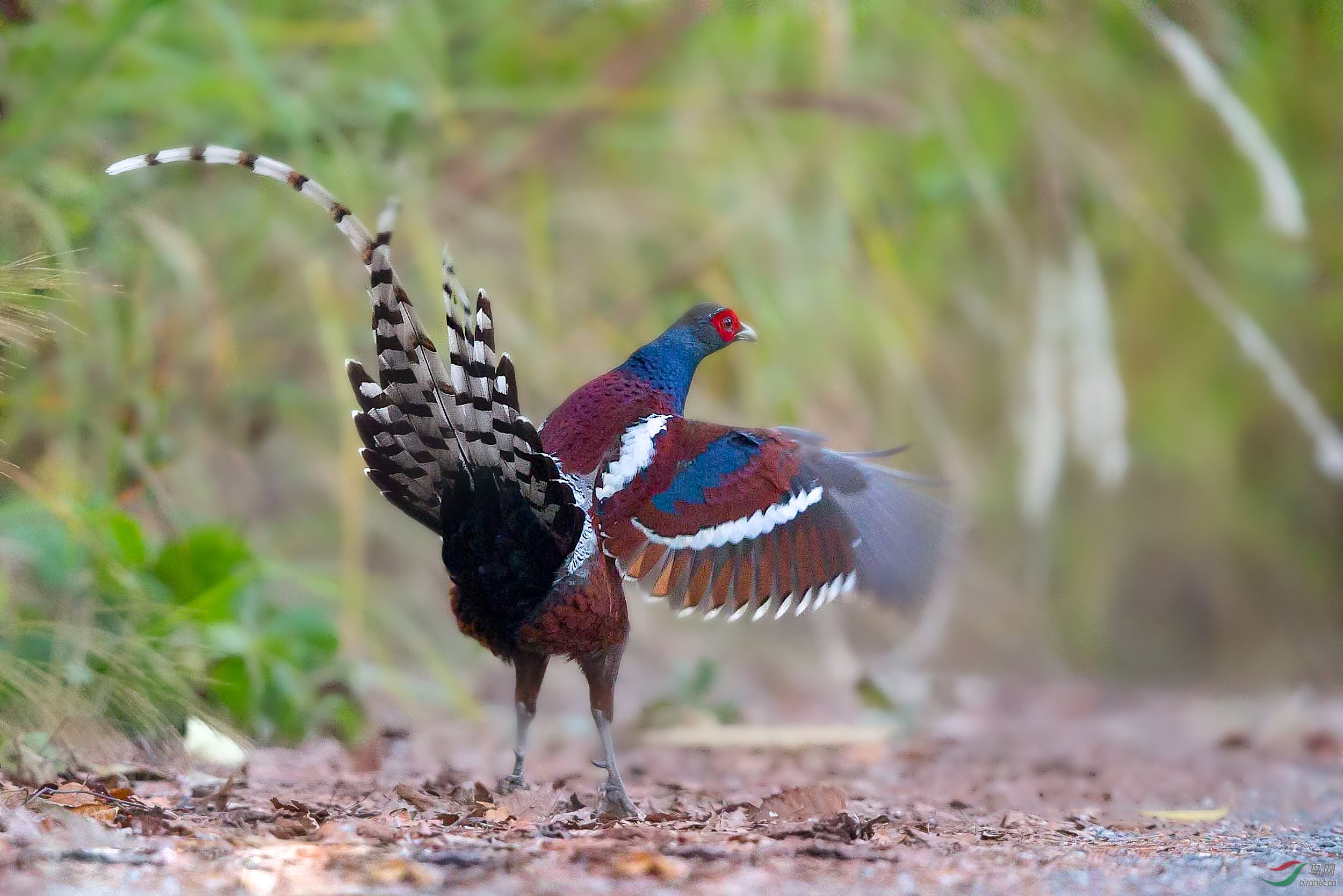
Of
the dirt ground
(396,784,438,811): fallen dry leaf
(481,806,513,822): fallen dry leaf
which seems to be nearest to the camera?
the dirt ground

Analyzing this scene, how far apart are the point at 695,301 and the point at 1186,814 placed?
2.95m

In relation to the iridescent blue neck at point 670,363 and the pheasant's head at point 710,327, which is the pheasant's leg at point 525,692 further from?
the pheasant's head at point 710,327

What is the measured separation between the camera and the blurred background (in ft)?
12.8

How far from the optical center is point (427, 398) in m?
2.85

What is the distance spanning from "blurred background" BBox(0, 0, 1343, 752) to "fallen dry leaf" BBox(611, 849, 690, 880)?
1.33 meters

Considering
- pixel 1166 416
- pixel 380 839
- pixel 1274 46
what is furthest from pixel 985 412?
pixel 380 839

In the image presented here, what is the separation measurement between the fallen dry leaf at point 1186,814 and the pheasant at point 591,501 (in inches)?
30.2

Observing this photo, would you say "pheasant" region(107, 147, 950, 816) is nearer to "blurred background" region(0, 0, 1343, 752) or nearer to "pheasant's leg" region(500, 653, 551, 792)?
"pheasant's leg" region(500, 653, 551, 792)

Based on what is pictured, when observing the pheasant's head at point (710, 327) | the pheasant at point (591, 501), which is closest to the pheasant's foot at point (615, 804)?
the pheasant at point (591, 501)

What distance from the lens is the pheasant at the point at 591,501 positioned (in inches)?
109

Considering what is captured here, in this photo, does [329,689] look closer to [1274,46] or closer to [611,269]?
[611,269]

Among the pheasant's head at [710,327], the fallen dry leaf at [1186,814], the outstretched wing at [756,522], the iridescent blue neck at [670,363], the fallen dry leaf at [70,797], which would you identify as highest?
the pheasant's head at [710,327]

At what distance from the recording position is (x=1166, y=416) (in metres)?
7.51

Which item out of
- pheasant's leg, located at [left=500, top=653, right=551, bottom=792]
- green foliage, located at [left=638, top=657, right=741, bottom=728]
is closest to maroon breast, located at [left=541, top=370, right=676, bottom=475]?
pheasant's leg, located at [left=500, top=653, right=551, bottom=792]
